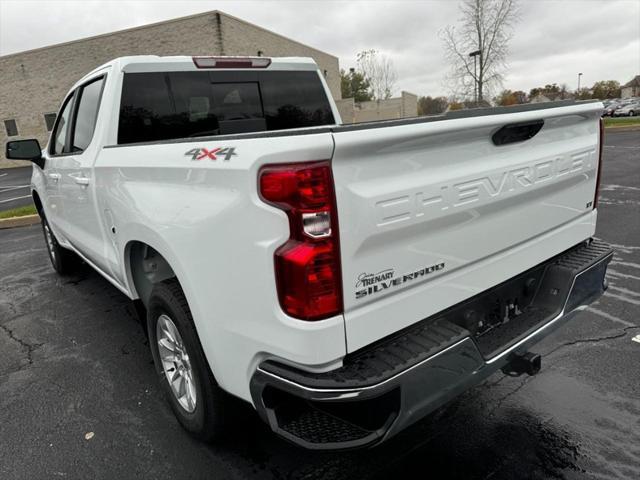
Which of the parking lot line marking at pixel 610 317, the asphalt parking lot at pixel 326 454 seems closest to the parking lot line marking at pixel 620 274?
the asphalt parking lot at pixel 326 454

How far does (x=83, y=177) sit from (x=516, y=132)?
2.84 m

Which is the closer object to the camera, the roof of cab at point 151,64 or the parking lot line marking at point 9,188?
the roof of cab at point 151,64

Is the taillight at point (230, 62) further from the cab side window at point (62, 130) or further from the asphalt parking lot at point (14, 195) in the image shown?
the asphalt parking lot at point (14, 195)

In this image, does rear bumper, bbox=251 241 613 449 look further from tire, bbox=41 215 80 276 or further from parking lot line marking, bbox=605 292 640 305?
tire, bbox=41 215 80 276

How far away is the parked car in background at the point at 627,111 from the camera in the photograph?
4596cm

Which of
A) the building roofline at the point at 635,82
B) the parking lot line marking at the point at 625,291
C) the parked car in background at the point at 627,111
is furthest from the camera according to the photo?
the building roofline at the point at 635,82

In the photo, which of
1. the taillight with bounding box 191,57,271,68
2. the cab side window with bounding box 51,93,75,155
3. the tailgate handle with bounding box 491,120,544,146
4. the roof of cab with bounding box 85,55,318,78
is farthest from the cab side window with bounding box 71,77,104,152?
the tailgate handle with bounding box 491,120,544,146

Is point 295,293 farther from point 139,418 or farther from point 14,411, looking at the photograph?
point 14,411

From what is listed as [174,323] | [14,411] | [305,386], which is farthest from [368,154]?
[14,411]

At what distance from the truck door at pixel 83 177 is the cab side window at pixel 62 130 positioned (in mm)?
185

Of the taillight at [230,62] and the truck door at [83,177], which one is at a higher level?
the taillight at [230,62]

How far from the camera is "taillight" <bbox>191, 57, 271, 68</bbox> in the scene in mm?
3615

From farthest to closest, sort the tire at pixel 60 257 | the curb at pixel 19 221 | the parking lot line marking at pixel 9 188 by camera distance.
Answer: the parking lot line marking at pixel 9 188, the curb at pixel 19 221, the tire at pixel 60 257

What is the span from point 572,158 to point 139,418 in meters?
2.84
